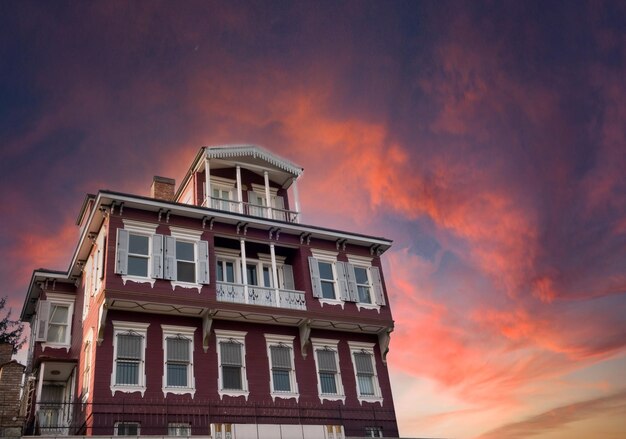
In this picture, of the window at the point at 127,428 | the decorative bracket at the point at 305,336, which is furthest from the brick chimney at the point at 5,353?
the decorative bracket at the point at 305,336

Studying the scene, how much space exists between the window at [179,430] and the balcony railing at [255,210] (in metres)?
11.4

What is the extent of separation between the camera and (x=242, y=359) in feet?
88.4

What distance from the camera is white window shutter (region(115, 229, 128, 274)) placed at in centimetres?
2548

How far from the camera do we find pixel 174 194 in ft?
114

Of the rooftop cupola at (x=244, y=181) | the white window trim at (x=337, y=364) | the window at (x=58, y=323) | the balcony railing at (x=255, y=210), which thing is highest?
the rooftop cupola at (x=244, y=181)

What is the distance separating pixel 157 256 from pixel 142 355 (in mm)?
4319

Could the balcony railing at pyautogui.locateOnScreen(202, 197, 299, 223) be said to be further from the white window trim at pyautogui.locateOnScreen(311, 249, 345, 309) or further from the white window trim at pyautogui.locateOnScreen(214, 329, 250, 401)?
the white window trim at pyautogui.locateOnScreen(214, 329, 250, 401)

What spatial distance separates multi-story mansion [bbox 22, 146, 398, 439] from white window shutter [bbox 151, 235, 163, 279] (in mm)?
52

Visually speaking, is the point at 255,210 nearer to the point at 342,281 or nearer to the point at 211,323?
the point at 342,281

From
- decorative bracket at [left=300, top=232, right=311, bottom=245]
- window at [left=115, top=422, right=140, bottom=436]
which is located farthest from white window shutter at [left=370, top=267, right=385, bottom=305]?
window at [left=115, top=422, right=140, bottom=436]

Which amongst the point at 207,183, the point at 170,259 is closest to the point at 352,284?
the point at 207,183

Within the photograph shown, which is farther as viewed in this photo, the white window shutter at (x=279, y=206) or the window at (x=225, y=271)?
the white window shutter at (x=279, y=206)

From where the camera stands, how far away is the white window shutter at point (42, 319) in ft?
95.4

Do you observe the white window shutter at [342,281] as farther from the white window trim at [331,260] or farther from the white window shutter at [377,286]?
the white window shutter at [377,286]
